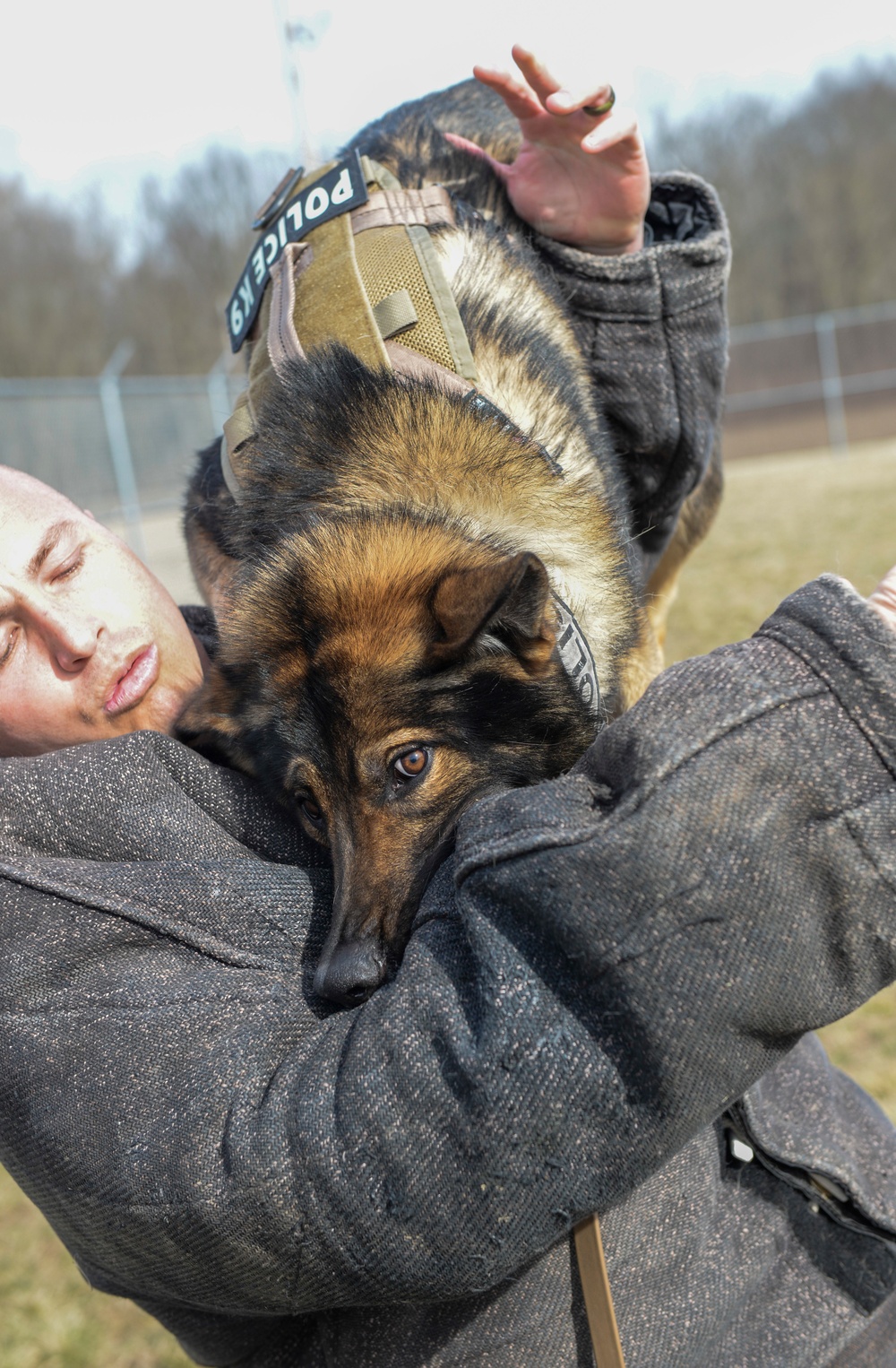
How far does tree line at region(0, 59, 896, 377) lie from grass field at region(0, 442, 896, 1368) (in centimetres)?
1866

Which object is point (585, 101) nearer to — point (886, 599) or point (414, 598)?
point (414, 598)

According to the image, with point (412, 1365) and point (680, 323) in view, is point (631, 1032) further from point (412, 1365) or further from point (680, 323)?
point (680, 323)

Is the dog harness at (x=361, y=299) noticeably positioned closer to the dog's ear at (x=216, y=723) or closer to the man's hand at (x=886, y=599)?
the dog's ear at (x=216, y=723)

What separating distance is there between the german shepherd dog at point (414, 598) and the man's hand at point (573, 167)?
0.99 feet

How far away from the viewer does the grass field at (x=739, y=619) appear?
12.0 feet

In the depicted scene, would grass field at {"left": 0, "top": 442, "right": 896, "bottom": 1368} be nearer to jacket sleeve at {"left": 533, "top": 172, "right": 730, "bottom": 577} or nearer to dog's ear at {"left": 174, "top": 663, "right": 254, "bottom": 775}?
jacket sleeve at {"left": 533, "top": 172, "right": 730, "bottom": 577}

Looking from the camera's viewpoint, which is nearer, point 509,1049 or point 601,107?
point 509,1049

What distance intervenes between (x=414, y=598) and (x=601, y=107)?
48.4 inches

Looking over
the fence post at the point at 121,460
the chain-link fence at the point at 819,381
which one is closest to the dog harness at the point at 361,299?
the fence post at the point at 121,460

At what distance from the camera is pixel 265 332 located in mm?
2662

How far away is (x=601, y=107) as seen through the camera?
2418 millimetres

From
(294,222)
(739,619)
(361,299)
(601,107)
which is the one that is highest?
(601,107)

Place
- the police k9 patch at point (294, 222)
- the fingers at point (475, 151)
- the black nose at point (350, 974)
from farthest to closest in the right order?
the fingers at point (475, 151) < the police k9 patch at point (294, 222) < the black nose at point (350, 974)

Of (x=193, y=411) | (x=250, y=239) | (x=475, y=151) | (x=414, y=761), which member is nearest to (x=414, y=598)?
(x=414, y=761)
